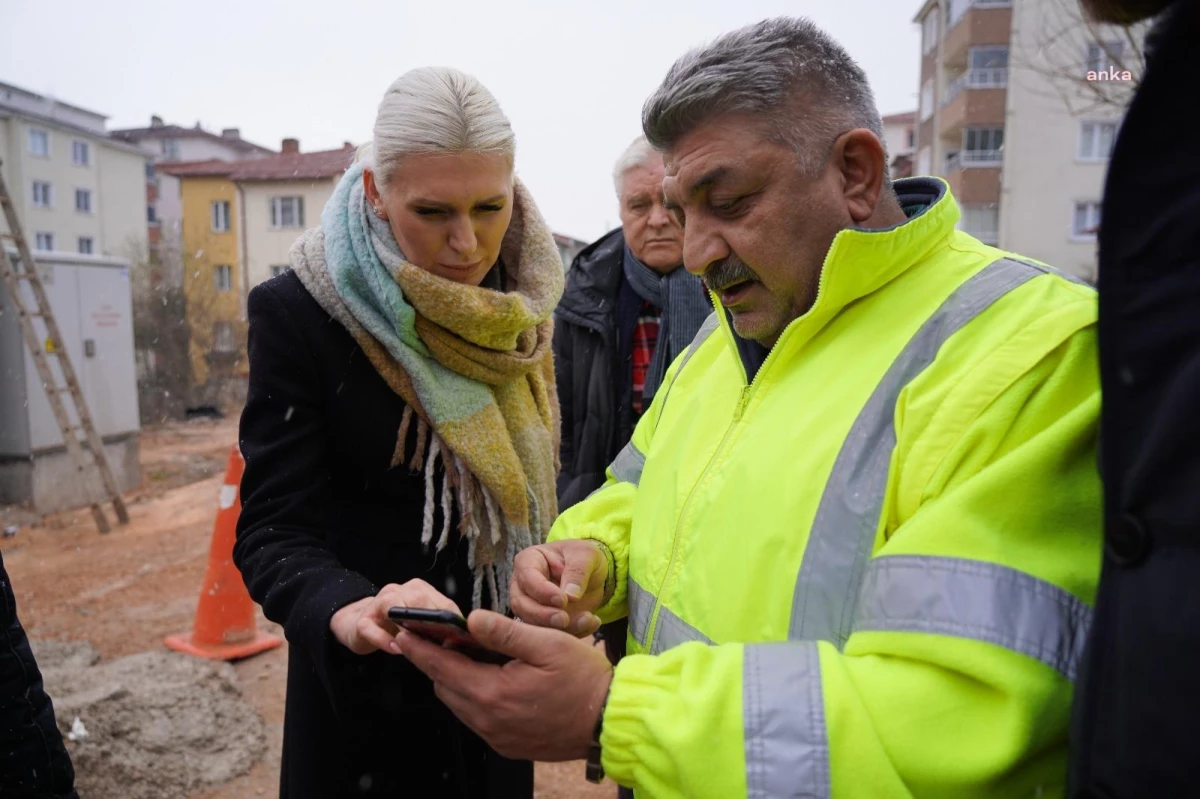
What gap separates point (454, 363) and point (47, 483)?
9.77m

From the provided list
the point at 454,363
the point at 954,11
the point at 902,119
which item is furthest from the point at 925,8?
the point at 454,363

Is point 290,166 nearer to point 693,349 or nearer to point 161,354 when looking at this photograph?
point 161,354

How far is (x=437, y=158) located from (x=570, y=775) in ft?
10.7

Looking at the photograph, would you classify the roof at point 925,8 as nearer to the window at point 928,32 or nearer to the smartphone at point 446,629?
the window at point 928,32

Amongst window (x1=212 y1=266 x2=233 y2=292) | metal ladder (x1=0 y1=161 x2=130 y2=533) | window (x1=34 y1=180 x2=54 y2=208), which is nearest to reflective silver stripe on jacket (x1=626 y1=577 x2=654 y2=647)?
metal ladder (x1=0 y1=161 x2=130 y2=533)

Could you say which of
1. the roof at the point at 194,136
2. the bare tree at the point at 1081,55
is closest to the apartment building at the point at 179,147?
the roof at the point at 194,136

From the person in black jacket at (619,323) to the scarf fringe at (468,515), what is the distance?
1226 mm

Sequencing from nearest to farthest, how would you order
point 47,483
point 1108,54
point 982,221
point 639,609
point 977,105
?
point 639,609 → point 1108,54 → point 47,483 → point 977,105 → point 982,221

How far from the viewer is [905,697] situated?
1089 millimetres

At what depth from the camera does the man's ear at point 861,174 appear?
1.55 meters

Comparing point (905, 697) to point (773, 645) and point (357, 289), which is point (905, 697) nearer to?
point (773, 645)

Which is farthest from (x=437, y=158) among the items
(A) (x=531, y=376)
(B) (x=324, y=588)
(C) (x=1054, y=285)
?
(C) (x=1054, y=285)

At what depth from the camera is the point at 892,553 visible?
46.3 inches

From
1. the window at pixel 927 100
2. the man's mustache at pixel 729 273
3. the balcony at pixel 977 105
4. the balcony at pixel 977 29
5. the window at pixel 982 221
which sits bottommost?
the man's mustache at pixel 729 273
